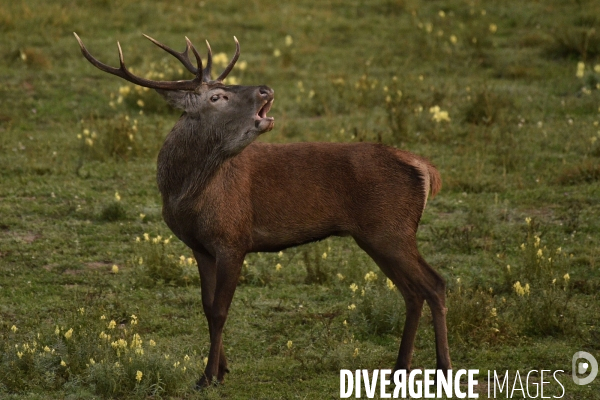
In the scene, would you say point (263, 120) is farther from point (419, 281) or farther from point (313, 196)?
point (419, 281)

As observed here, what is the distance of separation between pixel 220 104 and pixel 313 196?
0.86 m

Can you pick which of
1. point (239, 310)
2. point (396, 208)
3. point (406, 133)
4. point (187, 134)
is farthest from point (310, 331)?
point (406, 133)

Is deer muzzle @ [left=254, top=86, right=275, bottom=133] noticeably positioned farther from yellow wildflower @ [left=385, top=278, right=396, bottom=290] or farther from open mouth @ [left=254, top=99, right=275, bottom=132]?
yellow wildflower @ [left=385, top=278, right=396, bottom=290]

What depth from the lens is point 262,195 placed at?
6.76 metres

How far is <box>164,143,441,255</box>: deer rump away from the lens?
261 inches

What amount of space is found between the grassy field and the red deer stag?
0.52 metres

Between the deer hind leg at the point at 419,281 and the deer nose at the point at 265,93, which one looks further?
the deer hind leg at the point at 419,281

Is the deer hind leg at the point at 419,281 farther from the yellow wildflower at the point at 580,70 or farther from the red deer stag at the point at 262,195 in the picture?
the yellow wildflower at the point at 580,70

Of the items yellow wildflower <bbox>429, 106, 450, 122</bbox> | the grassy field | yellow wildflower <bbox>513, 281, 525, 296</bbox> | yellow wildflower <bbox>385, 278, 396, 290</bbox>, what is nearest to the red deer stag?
the grassy field

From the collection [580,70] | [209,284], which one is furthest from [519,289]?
[580,70]

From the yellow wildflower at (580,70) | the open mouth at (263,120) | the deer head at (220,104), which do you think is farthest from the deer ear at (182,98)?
the yellow wildflower at (580,70)

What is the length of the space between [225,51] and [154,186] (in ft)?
16.4

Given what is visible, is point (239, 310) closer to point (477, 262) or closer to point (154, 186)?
point (477, 262)

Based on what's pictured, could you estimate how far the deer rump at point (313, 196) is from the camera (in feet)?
21.8
